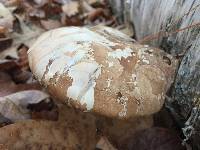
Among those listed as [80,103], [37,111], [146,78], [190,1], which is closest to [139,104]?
[146,78]

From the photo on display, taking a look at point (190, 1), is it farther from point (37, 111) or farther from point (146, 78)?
point (37, 111)

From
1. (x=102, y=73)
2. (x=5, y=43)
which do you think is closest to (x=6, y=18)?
(x=5, y=43)

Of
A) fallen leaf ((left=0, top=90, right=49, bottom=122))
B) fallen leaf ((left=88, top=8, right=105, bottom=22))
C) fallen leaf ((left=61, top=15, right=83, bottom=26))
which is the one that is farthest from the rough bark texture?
fallen leaf ((left=88, top=8, right=105, bottom=22))

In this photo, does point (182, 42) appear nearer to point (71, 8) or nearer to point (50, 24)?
point (50, 24)

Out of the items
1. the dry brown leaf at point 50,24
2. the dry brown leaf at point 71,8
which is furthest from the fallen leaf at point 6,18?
the dry brown leaf at point 71,8

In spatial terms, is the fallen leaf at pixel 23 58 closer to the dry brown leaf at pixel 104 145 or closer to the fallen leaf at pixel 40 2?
the fallen leaf at pixel 40 2

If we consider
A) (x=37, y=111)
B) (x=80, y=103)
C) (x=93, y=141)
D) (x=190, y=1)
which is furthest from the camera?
(x=37, y=111)
